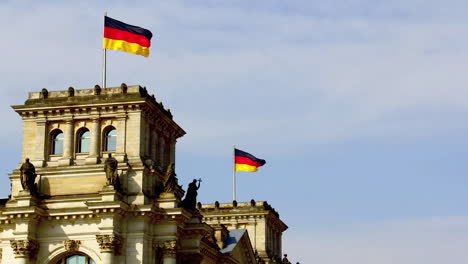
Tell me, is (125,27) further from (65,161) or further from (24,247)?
(24,247)

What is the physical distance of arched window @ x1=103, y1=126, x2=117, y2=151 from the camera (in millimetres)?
69375

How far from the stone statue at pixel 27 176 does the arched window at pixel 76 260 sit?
4.92 meters

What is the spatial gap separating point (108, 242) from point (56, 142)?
8918 millimetres

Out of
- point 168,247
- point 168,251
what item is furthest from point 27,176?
point 168,251

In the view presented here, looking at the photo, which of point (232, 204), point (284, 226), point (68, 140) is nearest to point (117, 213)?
point (68, 140)

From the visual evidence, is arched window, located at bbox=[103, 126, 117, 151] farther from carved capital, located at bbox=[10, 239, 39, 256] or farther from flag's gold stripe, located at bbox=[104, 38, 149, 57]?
carved capital, located at bbox=[10, 239, 39, 256]

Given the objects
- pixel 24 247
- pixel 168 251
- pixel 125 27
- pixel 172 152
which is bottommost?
pixel 168 251

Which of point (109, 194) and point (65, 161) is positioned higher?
point (65, 161)

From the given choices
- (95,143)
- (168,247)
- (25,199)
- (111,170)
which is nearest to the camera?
(111,170)

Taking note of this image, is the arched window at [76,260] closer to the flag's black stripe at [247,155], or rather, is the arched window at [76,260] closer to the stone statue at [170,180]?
the stone statue at [170,180]

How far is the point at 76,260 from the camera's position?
221 feet

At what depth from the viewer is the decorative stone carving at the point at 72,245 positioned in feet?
219

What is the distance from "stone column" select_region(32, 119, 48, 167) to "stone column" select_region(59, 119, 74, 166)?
53.9 inches

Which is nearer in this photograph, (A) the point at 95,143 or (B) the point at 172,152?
(A) the point at 95,143
